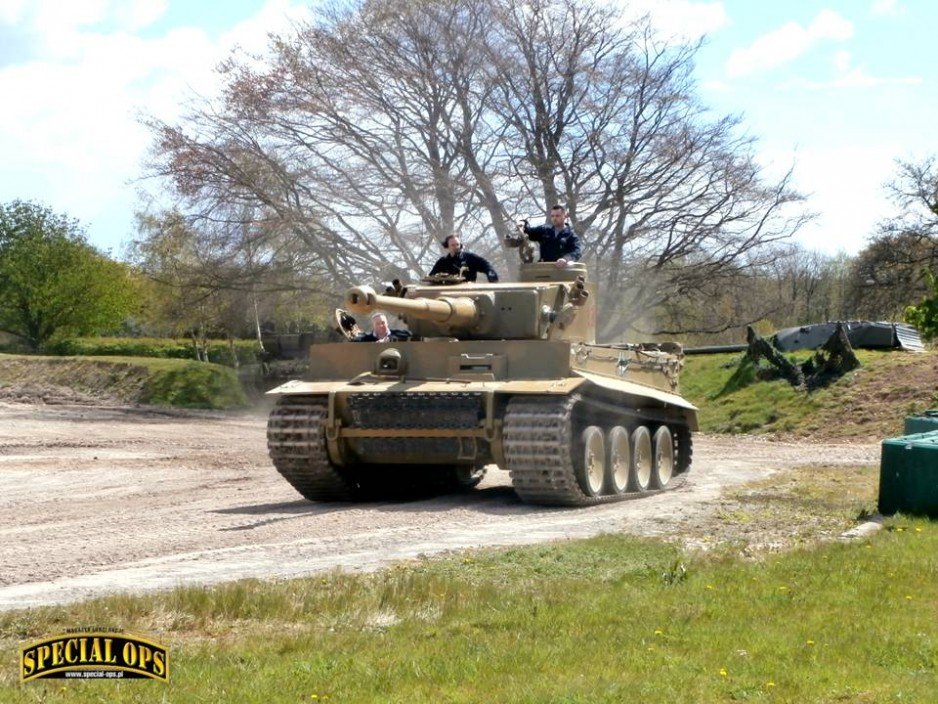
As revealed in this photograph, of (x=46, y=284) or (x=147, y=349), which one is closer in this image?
(x=46, y=284)

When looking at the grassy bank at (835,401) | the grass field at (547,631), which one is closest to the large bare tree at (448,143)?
the grassy bank at (835,401)

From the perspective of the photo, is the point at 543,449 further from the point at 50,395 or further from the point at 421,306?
the point at 50,395

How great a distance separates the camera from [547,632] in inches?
304

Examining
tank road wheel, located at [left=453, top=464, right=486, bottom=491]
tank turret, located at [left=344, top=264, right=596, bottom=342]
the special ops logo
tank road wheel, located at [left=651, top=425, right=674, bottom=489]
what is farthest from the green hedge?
the special ops logo

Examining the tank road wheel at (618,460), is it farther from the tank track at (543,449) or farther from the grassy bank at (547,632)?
the grassy bank at (547,632)

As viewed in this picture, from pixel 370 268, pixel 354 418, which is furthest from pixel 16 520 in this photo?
pixel 370 268

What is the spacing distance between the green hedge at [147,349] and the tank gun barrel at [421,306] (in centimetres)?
3508

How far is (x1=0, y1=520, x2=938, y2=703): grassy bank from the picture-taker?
646 centimetres

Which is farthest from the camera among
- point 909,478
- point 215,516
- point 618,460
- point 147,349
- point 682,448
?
point 147,349

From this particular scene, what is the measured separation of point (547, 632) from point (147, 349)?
160ft

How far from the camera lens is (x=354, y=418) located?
15.1m

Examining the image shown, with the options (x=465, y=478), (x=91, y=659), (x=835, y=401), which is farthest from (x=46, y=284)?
(x=91, y=659)

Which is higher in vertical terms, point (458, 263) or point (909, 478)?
point (458, 263)

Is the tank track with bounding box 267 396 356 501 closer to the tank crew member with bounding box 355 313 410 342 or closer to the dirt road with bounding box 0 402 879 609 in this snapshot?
the dirt road with bounding box 0 402 879 609
